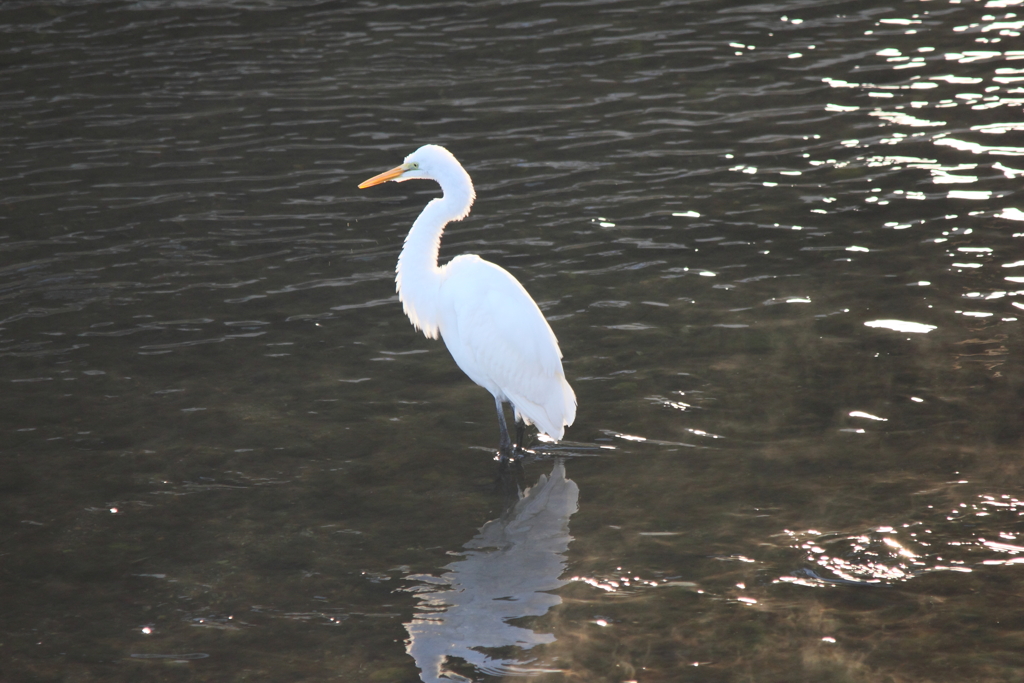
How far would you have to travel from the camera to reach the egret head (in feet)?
18.5

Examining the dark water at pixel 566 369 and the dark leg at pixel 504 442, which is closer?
the dark water at pixel 566 369

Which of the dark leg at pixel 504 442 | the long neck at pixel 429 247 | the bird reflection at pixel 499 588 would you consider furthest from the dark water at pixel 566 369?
the long neck at pixel 429 247

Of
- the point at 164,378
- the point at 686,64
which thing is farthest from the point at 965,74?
the point at 164,378

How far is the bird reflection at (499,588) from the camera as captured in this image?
13.2 ft

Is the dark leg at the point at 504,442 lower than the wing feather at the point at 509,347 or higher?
lower

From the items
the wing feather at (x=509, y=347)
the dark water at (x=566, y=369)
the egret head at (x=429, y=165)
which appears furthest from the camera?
the egret head at (x=429, y=165)

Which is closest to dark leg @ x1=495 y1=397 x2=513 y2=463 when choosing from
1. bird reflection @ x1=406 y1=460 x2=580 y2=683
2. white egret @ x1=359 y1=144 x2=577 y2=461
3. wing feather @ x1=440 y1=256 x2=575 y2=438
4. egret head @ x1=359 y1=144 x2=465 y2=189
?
white egret @ x1=359 y1=144 x2=577 y2=461

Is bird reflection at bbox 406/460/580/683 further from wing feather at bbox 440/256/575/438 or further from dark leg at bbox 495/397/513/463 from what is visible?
wing feather at bbox 440/256/575/438

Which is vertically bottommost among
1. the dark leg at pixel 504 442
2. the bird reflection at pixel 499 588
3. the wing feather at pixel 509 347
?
the bird reflection at pixel 499 588

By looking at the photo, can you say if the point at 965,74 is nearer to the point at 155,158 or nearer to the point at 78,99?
the point at 155,158

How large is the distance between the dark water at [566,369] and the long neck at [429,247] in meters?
0.68

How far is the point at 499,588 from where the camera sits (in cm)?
447

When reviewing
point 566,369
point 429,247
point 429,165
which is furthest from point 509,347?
point 429,165

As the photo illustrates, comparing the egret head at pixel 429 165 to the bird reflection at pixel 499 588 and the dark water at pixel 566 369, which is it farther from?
the bird reflection at pixel 499 588
